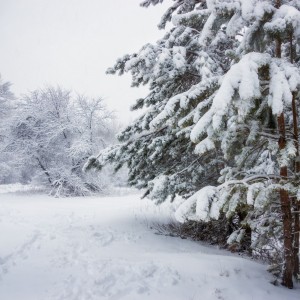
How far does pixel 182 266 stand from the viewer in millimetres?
4691

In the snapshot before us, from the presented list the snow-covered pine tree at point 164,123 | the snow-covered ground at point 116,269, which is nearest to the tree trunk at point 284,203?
the snow-covered ground at point 116,269

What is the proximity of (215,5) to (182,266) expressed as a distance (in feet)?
12.8

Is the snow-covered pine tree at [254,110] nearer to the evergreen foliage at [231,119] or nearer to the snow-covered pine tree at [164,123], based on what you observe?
the evergreen foliage at [231,119]

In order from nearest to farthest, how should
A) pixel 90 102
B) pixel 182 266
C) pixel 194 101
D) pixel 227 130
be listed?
pixel 227 130
pixel 194 101
pixel 182 266
pixel 90 102

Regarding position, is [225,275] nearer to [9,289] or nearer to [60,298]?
[60,298]

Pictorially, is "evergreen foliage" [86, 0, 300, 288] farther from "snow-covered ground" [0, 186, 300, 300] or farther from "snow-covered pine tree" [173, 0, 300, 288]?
"snow-covered ground" [0, 186, 300, 300]

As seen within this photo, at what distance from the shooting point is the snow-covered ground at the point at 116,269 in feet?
12.9

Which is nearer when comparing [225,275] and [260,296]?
[260,296]

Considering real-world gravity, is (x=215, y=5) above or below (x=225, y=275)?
above

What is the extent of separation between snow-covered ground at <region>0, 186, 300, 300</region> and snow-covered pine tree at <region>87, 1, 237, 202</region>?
141 centimetres

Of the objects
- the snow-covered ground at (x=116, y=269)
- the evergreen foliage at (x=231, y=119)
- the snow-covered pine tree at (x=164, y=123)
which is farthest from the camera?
the snow-covered pine tree at (x=164, y=123)

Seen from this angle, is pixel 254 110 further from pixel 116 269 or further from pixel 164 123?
pixel 116 269

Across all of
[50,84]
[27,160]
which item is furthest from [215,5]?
[50,84]

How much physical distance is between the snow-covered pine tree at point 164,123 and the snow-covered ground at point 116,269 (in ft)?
4.64
